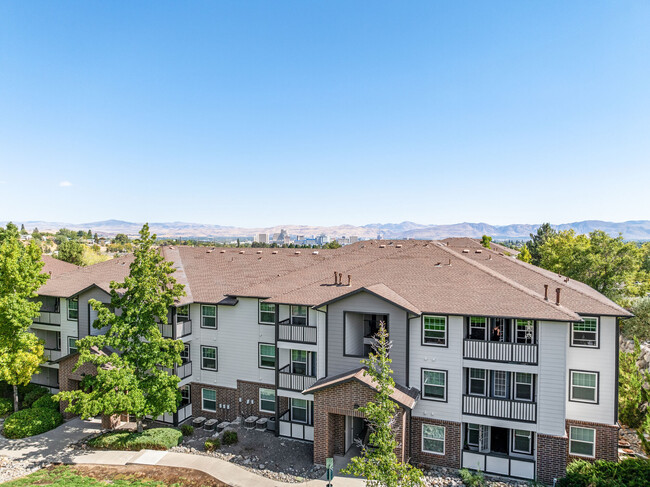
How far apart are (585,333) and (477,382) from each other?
538 centimetres

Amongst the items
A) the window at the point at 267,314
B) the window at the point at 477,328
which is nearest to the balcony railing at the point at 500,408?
the window at the point at 477,328

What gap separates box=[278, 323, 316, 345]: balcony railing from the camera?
2156cm

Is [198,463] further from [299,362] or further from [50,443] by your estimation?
[50,443]

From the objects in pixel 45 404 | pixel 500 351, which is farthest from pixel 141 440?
pixel 500 351

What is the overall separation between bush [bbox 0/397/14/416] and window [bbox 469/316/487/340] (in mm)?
28523

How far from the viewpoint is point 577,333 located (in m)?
18.9

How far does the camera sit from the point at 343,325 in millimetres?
20203

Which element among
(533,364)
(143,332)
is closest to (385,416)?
(533,364)

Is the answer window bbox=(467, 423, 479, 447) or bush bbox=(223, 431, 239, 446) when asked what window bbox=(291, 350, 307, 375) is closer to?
bush bbox=(223, 431, 239, 446)

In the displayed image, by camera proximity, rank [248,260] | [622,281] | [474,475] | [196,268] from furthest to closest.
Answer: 1. [622,281]
2. [248,260]
3. [196,268]
4. [474,475]

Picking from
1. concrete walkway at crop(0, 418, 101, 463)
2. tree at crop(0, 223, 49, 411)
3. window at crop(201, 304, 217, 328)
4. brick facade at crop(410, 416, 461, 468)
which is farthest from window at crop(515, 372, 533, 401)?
tree at crop(0, 223, 49, 411)

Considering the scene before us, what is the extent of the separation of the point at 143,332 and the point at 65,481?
6927 mm

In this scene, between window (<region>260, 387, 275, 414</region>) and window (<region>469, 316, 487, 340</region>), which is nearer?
window (<region>469, 316, 487, 340</region>)

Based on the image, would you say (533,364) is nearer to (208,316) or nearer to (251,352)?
(251,352)
